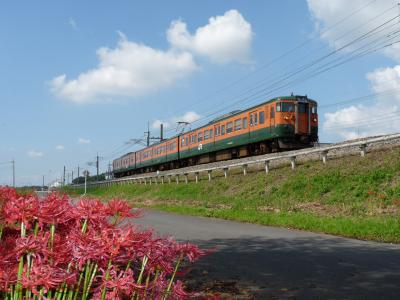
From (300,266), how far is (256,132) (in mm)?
20384

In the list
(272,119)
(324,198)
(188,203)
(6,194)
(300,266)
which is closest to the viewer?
(6,194)

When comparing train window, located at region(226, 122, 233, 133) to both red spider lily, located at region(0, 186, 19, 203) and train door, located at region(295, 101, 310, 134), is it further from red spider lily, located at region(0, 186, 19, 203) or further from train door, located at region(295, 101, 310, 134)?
red spider lily, located at region(0, 186, 19, 203)

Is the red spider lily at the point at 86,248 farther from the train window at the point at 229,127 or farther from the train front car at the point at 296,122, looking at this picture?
the train window at the point at 229,127

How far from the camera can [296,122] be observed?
26109mm

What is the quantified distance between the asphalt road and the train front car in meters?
14.3

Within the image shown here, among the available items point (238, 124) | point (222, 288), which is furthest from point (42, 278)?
point (238, 124)

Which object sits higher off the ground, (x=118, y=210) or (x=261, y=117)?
(x=261, y=117)

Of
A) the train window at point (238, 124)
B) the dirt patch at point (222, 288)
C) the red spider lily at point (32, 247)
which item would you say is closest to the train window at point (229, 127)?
the train window at point (238, 124)

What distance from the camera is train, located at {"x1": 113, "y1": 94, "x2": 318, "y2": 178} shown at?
85.4 ft

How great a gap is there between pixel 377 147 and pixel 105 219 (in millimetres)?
18023

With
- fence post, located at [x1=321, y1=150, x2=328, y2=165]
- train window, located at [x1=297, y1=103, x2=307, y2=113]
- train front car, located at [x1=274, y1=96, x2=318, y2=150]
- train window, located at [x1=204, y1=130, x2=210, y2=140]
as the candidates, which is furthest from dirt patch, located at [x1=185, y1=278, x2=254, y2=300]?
train window, located at [x1=204, y1=130, x2=210, y2=140]

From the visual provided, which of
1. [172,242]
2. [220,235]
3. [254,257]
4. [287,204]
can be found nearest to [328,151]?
[287,204]

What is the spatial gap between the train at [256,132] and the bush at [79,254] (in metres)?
23.6

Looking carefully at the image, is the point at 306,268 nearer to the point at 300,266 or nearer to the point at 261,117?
the point at 300,266
